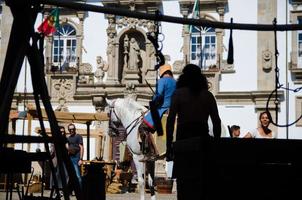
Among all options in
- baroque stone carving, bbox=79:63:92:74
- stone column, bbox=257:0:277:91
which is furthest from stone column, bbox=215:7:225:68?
baroque stone carving, bbox=79:63:92:74

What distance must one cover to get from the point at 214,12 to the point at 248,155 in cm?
2349

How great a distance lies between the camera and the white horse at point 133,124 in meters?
13.9

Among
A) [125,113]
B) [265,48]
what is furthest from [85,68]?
[125,113]

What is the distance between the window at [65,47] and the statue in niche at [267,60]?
299 inches

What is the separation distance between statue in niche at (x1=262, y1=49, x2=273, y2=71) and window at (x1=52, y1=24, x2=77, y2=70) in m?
7.59

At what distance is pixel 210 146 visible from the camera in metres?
4.74

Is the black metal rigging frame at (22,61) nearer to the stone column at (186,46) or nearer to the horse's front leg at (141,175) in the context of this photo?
the horse's front leg at (141,175)

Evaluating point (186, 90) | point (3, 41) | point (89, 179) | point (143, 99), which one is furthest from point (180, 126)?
point (3, 41)

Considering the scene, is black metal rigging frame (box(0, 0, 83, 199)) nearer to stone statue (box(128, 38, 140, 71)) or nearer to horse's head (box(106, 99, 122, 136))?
horse's head (box(106, 99, 122, 136))

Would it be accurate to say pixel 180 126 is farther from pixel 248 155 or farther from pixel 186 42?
pixel 186 42

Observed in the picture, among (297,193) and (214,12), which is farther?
(214,12)

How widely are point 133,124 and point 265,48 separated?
13.4 meters

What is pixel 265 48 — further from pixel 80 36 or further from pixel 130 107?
pixel 130 107

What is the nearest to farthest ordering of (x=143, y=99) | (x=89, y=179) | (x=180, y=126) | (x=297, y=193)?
(x=297, y=193) < (x=180, y=126) < (x=89, y=179) < (x=143, y=99)
